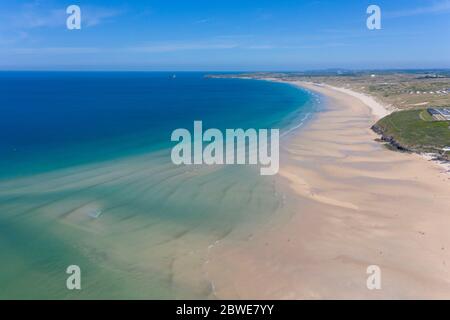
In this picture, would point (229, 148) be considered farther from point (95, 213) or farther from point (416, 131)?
point (416, 131)

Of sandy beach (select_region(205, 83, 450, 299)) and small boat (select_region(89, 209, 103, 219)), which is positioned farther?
small boat (select_region(89, 209, 103, 219))

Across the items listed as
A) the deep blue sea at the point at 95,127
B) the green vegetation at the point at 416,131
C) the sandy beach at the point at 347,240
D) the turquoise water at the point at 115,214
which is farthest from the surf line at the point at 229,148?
the green vegetation at the point at 416,131

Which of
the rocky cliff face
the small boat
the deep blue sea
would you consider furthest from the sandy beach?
the deep blue sea

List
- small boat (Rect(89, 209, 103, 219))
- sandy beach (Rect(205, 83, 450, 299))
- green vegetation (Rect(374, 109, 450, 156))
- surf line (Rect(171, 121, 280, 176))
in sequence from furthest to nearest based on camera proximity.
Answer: green vegetation (Rect(374, 109, 450, 156)), surf line (Rect(171, 121, 280, 176)), small boat (Rect(89, 209, 103, 219)), sandy beach (Rect(205, 83, 450, 299))

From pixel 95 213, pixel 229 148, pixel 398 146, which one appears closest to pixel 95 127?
pixel 229 148

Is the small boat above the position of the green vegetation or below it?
below

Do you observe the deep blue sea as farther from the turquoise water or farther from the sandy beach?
the sandy beach
